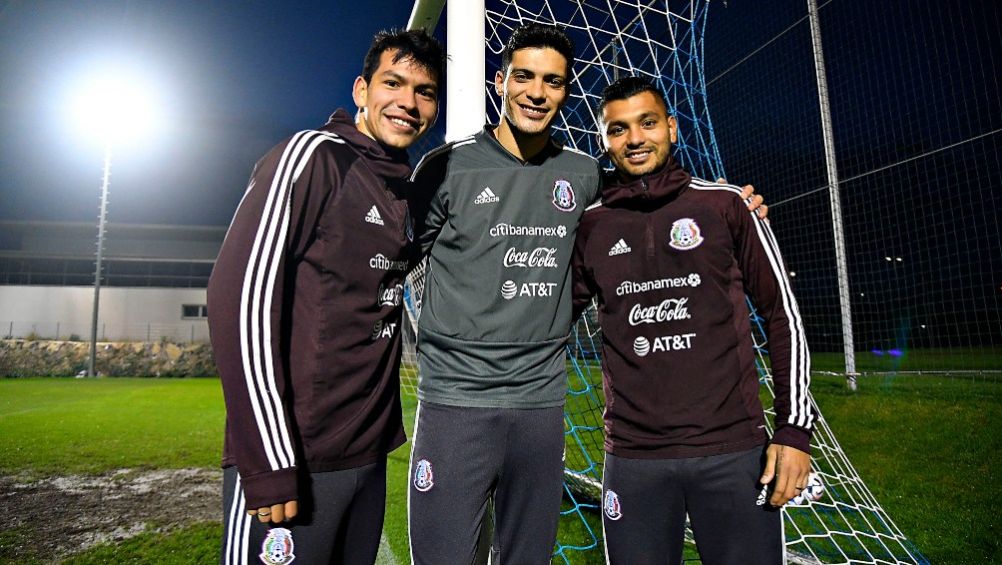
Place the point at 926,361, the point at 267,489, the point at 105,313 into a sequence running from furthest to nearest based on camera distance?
A: the point at 105,313
the point at 926,361
the point at 267,489

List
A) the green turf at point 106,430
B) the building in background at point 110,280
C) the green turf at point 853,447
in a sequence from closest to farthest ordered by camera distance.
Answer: the green turf at point 853,447, the green turf at point 106,430, the building in background at point 110,280

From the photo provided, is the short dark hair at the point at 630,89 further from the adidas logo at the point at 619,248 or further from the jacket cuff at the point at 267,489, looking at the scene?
the jacket cuff at the point at 267,489

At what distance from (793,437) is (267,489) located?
Answer: 1.35 m

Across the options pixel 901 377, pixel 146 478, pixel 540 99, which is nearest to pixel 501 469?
pixel 540 99

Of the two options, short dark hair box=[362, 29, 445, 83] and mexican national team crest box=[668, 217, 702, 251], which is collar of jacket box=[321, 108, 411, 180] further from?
mexican national team crest box=[668, 217, 702, 251]

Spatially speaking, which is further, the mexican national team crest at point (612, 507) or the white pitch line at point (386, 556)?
the white pitch line at point (386, 556)

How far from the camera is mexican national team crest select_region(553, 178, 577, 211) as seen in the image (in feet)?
5.98

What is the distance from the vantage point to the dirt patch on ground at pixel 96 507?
3627 mm

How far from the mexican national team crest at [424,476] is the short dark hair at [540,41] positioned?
1252mm

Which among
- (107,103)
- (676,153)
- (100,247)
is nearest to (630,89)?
(676,153)

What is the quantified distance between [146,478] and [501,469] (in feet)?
16.1

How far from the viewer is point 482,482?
163 centimetres

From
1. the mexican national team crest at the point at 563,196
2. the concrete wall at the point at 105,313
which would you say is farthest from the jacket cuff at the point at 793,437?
the concrete wall at the point at 105,313

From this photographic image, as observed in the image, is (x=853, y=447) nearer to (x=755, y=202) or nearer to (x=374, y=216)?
(x=755, y=202)
